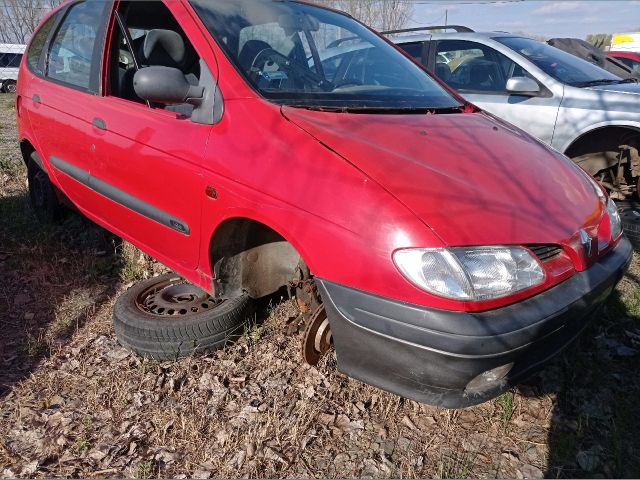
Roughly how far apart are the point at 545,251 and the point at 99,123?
8.06 feet

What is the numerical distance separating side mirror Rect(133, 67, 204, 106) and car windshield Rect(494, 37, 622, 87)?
360 cm

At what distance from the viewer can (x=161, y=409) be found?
233 cm

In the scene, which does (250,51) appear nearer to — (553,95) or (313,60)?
(313,60)

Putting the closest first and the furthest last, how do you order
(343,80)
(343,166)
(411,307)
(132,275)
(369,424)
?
1. (411,307)
2. (343,166)
3. (369,424)
4. (343,80)
5. (132,275)

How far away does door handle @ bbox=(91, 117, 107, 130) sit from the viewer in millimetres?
2943

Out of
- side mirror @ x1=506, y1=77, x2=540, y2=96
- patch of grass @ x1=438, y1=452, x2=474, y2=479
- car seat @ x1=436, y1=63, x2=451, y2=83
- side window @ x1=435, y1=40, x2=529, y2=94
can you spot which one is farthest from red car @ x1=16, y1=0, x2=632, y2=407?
car seat @ x1=436, y1=63, x2=451, y2=83

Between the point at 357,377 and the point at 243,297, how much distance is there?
0.97m

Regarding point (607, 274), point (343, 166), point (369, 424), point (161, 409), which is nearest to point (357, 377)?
point (369, 424)

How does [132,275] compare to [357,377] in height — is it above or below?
below

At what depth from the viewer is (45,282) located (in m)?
3.53

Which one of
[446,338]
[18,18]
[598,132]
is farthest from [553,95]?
[18,18]

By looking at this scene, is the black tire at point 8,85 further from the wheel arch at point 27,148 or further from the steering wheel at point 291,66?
the steering wheel at point 291,66

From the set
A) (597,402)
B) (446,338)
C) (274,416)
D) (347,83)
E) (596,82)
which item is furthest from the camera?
(596,82)

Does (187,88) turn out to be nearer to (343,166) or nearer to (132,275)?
(343,166)
